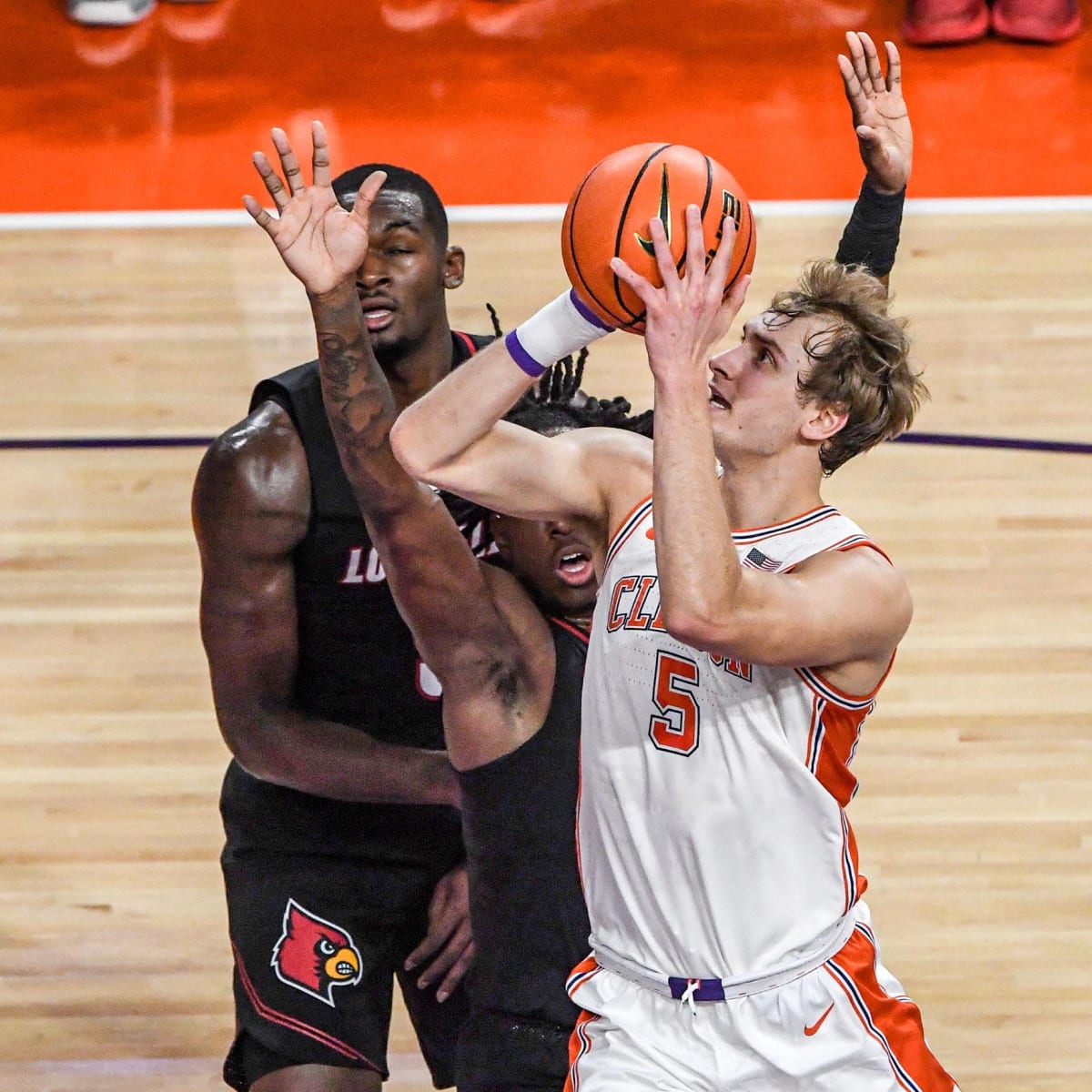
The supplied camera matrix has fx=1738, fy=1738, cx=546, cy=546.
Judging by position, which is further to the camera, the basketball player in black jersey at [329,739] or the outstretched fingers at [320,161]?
the basketball player in black jersey at [329,739]

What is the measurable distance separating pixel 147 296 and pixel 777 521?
521 cm

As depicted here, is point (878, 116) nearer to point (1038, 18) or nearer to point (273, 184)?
point (273, 184)

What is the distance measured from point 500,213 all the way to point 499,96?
3.79 feet

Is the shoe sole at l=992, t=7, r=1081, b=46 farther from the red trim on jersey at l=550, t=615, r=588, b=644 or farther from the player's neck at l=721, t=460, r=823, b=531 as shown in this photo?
the player's neck at l=721, t=460, r=823, b=531

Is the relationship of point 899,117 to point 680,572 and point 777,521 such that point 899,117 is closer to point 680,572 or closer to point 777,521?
point 777,521

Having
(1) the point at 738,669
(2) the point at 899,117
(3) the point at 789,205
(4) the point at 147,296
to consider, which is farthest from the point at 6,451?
(1) the point at 738,669

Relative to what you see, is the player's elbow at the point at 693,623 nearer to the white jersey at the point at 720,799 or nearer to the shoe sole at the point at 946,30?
the white jersey at the point at 720,799

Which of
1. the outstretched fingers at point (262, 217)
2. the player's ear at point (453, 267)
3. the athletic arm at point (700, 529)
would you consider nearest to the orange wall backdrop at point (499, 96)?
the player's ear at point (453, 267)

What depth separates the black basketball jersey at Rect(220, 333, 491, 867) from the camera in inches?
161

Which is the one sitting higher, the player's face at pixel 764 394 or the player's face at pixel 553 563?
the player's face at pixel 764 394

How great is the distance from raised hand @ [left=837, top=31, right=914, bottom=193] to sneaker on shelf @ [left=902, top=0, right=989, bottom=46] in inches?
222

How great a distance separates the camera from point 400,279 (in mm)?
4098

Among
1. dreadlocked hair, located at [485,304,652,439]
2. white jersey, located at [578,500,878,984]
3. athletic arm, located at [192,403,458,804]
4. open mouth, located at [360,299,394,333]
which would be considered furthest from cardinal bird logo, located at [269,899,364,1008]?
open mouth, located at [360,299,394,333]

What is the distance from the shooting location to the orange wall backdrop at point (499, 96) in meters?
8.49
